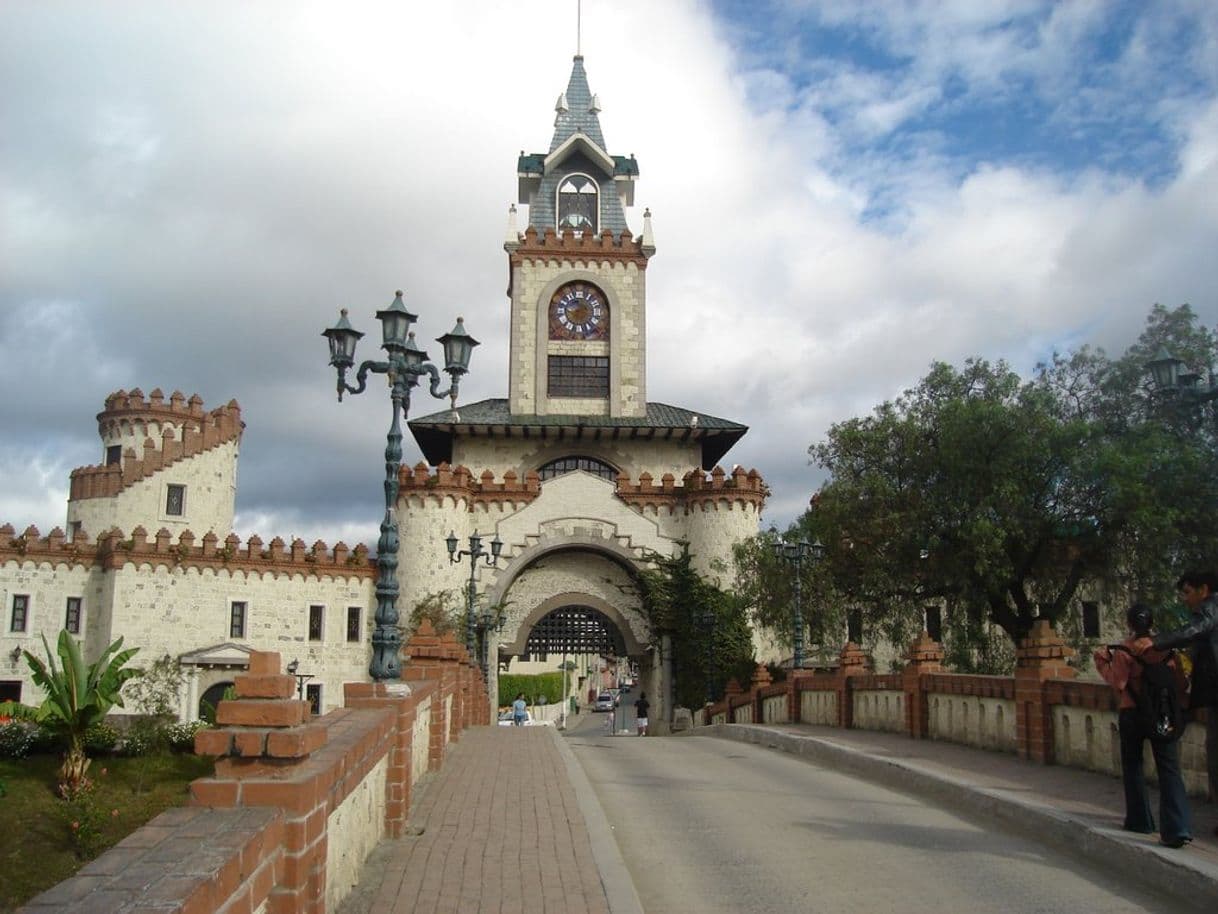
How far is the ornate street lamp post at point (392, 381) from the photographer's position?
11758 millimetres

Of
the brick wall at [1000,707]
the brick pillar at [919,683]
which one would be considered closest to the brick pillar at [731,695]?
the brick wall at [1000,707]

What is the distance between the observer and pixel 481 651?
35344 mm

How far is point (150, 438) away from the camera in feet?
138

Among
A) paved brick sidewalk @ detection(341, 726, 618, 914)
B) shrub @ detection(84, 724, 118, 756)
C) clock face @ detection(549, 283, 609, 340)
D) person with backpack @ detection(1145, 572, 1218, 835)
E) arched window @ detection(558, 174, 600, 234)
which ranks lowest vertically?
shrub @ detection(84, 724, 118, 756)

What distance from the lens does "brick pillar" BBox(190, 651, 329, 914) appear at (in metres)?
4.38

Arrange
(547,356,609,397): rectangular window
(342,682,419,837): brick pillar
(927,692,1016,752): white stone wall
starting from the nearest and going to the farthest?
(342,682,419,837): brick pillar → (927,692,1016,752): white stone wall → (547,356,609,397): rectangular window

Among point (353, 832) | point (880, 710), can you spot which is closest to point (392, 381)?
point (353, 832)

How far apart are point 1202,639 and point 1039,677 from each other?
5108 millimetres

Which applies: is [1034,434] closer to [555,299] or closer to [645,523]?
[645,523]

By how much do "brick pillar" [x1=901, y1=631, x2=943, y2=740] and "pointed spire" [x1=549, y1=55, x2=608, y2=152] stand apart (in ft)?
105

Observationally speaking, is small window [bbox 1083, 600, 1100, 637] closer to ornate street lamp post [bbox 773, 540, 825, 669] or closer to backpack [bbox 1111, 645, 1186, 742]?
ornate street lamp post [bbox 773, 540, 825, 669]

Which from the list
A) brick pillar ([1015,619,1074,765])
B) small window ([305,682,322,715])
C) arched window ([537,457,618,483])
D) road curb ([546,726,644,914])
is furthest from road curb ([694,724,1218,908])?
arched window ([537,457,618,483])

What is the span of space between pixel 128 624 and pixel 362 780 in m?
30.6

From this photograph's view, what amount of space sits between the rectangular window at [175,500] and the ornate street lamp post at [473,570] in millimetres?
13327
